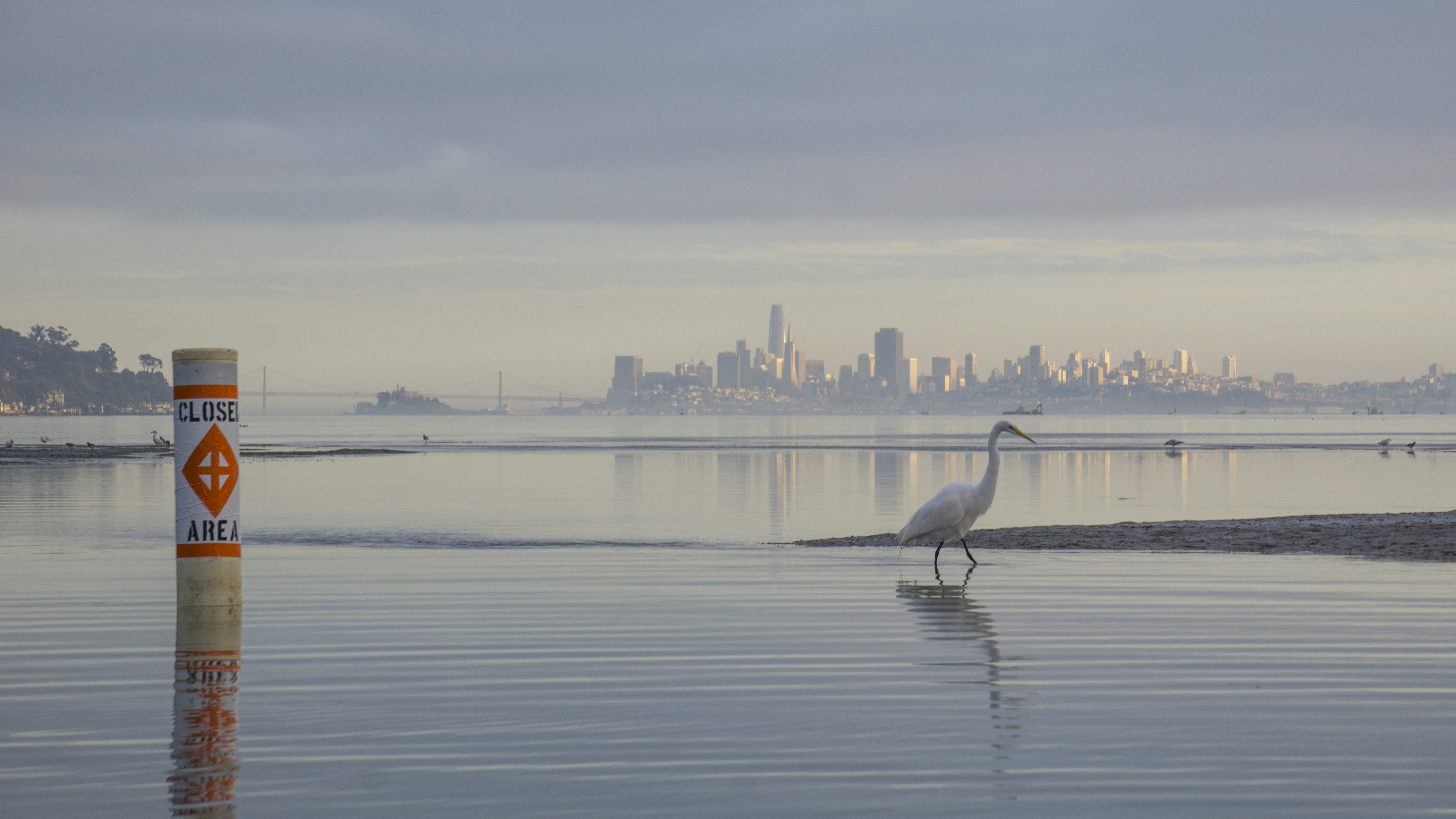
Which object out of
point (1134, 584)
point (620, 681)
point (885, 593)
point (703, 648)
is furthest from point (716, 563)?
point (620, 681)

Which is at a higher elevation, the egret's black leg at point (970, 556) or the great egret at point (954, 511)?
the great egret at point (954, 511)

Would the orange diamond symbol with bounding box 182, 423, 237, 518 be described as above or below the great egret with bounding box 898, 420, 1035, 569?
above

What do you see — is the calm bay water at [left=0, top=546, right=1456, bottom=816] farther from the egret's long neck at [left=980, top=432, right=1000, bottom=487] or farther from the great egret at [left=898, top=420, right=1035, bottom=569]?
the egret's long neck at [left=980, top=432, right=1000, bottom=487]

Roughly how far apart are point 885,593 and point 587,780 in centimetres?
731

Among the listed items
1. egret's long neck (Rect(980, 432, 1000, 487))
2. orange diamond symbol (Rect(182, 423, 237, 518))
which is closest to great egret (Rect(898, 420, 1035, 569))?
egret's long neck (Rect(980, 432, 1000, 487))

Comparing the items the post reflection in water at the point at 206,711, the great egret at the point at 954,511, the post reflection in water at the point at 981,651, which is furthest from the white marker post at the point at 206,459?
the great egret at the point at 954,511

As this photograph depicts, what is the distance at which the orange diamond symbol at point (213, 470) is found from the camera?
9516 mm

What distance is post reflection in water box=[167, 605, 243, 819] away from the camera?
537 centimetres

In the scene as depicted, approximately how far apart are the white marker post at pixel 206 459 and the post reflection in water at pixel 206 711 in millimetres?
471

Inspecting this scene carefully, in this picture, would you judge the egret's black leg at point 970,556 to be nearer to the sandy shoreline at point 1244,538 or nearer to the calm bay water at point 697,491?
the sandy shoreline at point 1244,538

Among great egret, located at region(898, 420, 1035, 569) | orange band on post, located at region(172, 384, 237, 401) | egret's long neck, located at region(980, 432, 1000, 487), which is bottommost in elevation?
great egret, located at region(898, 420, 1035, 569)

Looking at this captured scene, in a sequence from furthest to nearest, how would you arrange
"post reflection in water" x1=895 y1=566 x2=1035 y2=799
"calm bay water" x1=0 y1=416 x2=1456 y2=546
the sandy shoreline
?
"calm bay water" x1=0 y1=416 x2=1456 y2=546
the sandy shoreline
"post reflection in water" x1=895 y1=566 x2=1035 y2=799

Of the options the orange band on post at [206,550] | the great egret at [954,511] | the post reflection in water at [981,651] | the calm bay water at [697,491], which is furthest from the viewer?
the calm bay water at [697,491]

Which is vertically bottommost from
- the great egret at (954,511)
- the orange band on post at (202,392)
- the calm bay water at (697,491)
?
the calm bay water at (697,491)
